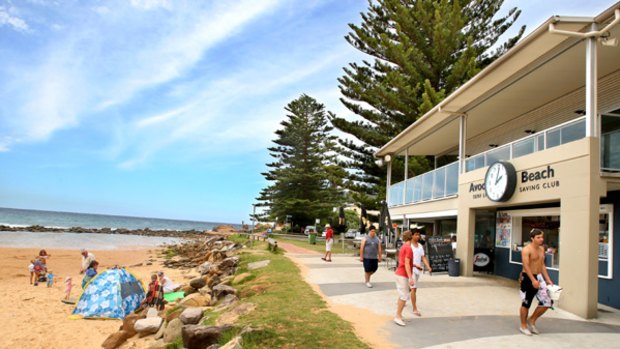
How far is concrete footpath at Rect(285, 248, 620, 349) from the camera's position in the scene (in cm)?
599

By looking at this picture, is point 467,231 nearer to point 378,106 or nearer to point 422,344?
point 422,344

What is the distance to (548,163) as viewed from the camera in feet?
29.9

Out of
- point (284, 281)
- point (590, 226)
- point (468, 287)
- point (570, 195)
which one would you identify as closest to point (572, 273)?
point (590, 226)

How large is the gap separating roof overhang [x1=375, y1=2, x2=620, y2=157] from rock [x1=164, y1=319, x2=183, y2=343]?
8.80 meters

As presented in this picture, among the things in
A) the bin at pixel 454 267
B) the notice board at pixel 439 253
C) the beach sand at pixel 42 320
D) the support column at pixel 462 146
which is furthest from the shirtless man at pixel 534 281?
the support column at pixel 462 146

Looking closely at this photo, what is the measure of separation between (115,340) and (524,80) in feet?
36.5

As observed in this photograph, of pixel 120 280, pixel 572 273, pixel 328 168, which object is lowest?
pixel 120 280

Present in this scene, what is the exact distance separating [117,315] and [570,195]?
10.8 metres

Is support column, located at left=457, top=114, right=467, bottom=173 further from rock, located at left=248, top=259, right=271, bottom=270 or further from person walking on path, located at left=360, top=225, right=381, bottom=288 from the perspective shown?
rock, located at left=248, top=259, right=271, bottom=270

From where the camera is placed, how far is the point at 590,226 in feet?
25.5

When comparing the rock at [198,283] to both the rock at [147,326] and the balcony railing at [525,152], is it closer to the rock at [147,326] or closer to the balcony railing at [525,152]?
the rock at [147,326]

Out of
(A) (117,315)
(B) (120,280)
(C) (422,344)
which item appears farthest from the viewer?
(B) (120,280)

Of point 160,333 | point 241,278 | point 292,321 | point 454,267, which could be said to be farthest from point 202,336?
point 454,267

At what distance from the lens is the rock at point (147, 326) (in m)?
9.05
